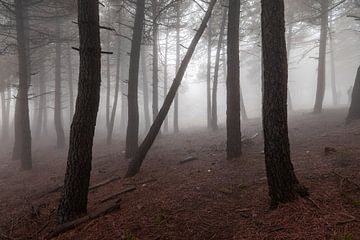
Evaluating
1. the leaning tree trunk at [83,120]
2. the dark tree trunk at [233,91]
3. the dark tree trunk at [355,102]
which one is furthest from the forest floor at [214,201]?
the dark tree trunk at [355,102]

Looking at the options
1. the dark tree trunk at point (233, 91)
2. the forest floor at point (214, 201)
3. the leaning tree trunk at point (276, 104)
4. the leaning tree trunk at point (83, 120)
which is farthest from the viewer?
the dark tree trunk at point (233, 91)

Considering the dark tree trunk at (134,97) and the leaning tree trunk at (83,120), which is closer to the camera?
the leaning tree trunk at (83,120)

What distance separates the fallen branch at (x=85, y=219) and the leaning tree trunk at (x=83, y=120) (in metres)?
0.23

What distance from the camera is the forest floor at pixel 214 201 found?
204 inches

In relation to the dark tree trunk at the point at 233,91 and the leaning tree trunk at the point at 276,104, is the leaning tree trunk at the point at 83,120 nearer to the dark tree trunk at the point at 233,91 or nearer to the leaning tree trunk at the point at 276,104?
the leaning tree trunk at the point at 276,104

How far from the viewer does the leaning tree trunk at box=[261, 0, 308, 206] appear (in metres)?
5.61

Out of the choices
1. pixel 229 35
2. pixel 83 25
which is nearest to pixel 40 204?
pixel 83 25

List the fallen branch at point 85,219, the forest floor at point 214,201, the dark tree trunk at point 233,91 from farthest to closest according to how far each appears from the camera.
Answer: the dark tree trunk at point 233,91
the fallen branch at point 85,219
the forest floor at point 214,201

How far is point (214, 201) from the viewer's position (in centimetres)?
655

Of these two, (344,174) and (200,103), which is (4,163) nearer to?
(344,174)

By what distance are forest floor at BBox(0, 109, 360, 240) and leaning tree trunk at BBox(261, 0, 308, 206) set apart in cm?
39

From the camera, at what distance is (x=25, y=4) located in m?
14.3

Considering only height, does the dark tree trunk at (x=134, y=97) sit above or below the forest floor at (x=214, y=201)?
above

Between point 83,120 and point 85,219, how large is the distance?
207 centimetres
